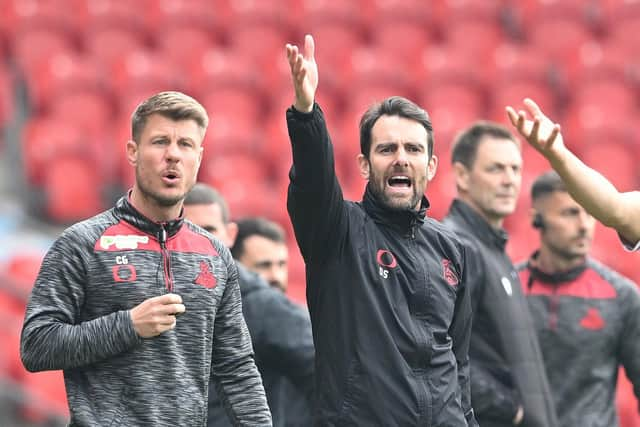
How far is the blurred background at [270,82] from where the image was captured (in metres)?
9.12

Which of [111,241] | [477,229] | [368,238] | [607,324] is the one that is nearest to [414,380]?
[368,238]

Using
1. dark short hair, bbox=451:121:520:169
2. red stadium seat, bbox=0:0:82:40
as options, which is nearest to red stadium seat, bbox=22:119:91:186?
red stadium seat, bbox=0:0:82:40

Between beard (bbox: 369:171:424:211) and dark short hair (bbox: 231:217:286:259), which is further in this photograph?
dark short hair (bbox: 231:217:286:259)

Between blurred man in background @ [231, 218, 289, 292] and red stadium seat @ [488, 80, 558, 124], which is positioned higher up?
red stadium seat @ [488, 80, 558, 124]

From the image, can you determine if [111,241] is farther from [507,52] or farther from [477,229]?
[507,52]

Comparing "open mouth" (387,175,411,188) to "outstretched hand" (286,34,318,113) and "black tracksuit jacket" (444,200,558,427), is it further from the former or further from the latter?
"black tracksuit jacket" (444,200,558,427)

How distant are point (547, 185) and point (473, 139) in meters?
0.45

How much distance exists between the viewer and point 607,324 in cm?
501

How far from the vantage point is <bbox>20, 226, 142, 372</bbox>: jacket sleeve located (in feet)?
10.0

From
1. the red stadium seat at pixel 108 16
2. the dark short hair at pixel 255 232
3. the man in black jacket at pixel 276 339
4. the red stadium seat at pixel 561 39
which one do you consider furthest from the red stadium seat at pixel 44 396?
the red stadium seat at pixel 561 39

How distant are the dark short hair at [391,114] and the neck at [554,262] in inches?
69.0

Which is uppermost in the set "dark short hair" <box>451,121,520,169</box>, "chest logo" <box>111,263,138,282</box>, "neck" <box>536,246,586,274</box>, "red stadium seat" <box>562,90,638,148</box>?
"red stadium seat" <box>562,90,638,148</box>

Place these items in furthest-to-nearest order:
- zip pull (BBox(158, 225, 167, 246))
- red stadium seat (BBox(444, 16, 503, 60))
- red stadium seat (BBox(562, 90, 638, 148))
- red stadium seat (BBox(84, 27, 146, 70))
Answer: red stadium seat (BBox(444, 16, 503, 60)), red stadium seat (BBox(84, 27, 146, 70)), red stadium seat (BBox(562, 90, 638, 148)), zip pull (BBox(158, 225, 167, 246))

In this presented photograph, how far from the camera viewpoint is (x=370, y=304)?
343 centimetres
